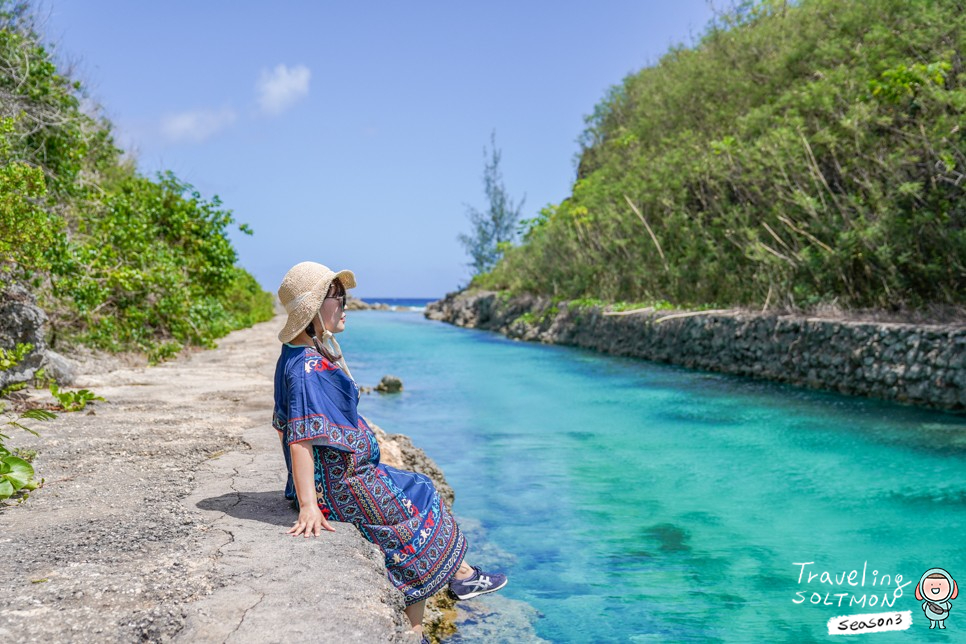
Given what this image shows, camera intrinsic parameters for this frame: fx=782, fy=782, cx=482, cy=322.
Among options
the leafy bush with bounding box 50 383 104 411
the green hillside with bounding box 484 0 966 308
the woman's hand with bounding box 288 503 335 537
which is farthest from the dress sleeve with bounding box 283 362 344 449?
the green hillside with bounding box 484 0 966 308

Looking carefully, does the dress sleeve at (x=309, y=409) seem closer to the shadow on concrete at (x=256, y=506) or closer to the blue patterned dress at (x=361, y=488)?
the blue patterned dress at (x=361, y=488)

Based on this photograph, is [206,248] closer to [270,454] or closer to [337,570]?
[270,454]

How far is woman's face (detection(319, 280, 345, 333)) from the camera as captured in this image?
10.6ft

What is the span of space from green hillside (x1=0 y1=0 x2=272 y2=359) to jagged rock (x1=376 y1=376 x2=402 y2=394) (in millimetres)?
3060

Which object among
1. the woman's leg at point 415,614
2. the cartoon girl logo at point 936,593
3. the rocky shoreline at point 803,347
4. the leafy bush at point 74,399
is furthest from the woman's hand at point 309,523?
the rocky shoreline at point 803,347

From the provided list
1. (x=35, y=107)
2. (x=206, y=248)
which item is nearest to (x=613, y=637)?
(x=35, y=107)

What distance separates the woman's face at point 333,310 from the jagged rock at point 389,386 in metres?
10.8

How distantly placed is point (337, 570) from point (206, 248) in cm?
1209

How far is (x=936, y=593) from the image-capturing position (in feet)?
16.4

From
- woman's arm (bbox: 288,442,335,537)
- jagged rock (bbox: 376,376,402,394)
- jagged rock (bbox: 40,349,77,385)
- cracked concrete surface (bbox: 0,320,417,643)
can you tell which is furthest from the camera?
jagged rock (bbox: 376,376,402,394)

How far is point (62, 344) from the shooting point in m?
8.98

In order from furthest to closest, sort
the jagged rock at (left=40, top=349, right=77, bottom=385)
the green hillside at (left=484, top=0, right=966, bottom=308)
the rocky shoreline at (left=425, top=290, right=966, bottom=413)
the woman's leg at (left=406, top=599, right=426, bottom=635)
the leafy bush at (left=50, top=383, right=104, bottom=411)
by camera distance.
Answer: the green hillside at (left=484, top=0, right=966, bottom=308), the rocky shoreline at (left=425, top=290, right=966, bottom=413), the jagged rock at (left=40, top=349, right=77, bottom=385), the leafy bush at (left=50, top=383, right=104, bottom=411), the woman's leg at (left=406, top=599, right=426, bottom=635)

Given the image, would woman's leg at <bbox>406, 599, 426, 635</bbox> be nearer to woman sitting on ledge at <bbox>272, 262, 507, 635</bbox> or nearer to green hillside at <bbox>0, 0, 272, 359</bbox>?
woman sitting on ledge at <bbox>272, 262, 507, 635</bbox>

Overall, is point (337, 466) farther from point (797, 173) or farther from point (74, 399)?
point (797, 173)
